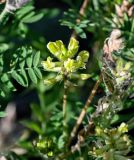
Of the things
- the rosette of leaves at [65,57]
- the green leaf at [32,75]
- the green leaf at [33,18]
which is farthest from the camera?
the green leaf at [33,18]

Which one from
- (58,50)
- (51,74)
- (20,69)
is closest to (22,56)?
(20,69)

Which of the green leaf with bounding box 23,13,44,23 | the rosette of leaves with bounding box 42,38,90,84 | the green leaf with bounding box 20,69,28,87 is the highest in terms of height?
the rosette of leaves with bounding box 42,38,90,84

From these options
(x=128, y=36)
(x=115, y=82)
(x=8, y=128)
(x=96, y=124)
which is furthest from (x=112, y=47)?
(x=8, y=128)

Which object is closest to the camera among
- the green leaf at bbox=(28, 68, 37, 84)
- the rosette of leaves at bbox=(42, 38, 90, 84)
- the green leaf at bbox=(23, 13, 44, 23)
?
the rosette of leaves at bbox=(42, 38, 90, 84)

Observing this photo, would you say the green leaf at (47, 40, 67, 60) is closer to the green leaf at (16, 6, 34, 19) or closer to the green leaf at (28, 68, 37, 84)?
the green leaf at (28, 68, 37, 84)

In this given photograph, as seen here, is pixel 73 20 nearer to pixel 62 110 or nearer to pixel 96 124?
pixel 62 110

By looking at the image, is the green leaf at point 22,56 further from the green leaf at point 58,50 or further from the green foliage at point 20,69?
the green leaf at point 58,50

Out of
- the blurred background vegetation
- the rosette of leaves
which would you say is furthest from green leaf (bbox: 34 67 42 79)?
the rosette of leaves

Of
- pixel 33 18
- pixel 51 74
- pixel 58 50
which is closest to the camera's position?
pixel 58 50

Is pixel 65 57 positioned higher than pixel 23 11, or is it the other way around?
pixel 65 57

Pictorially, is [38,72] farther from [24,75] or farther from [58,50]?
[58,50]

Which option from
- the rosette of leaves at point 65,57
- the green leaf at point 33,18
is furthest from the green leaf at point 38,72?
the green leaf at point 33,18

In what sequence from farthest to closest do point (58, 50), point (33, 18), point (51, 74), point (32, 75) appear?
1. point (51, 74)
2. point (33, 18)
3. point (32, 75)
4. point (58, 50)
